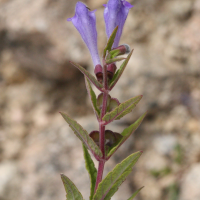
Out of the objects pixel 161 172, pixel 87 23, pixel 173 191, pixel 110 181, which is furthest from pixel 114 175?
pixel 161 172

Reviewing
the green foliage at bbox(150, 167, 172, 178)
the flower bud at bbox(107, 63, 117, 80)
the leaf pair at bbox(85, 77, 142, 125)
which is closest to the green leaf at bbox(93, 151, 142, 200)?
the leaf pair at bbox(85, 77, 142, 125)

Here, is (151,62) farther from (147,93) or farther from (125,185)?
(125,185)

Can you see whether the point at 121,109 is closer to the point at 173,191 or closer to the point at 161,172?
the point at 173,191

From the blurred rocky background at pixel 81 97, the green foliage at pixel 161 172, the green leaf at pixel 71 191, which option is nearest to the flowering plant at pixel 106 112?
the green leaf at pixel 71 191

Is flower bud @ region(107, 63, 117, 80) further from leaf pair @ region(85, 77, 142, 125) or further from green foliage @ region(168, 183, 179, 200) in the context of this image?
green foliage @ region(168, 183, 179, 200)

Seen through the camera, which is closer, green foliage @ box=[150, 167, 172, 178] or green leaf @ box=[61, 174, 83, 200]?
green leaf @ box=[61, 174, 83, 200]

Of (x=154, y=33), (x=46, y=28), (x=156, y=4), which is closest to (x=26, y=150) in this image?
(x=46, y=28)

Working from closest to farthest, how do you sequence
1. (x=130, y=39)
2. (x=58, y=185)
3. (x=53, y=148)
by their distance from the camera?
(x=58, y=185) → (x=53, y=148) → (x=130, y=39)

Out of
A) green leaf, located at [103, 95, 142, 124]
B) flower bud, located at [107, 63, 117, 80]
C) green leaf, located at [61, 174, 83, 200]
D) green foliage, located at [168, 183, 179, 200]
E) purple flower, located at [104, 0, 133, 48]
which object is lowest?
green foliage, located at [168, 183, 179, 200]
